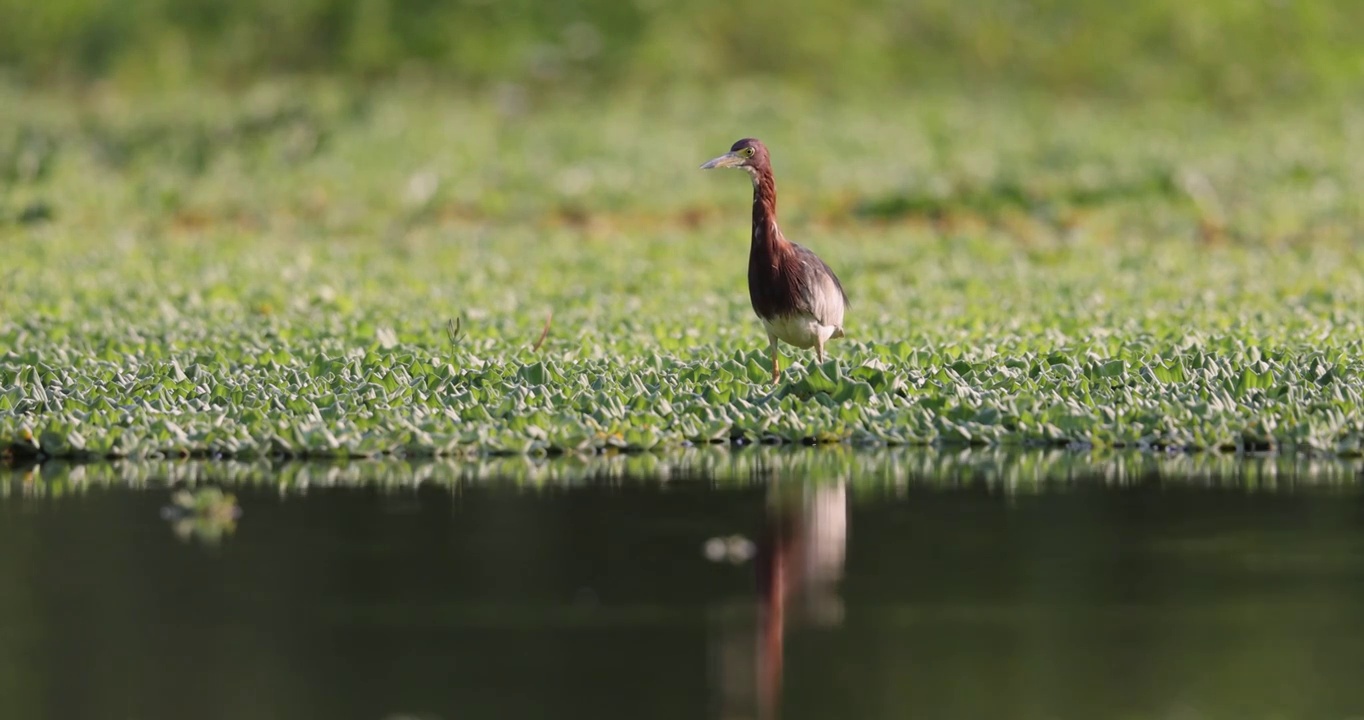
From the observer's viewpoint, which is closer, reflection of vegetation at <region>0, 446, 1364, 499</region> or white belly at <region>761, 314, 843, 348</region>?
reflection of vegetation at <region>0, 446, 1364, 499</region>

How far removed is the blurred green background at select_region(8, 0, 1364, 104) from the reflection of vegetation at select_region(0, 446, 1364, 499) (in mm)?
24549

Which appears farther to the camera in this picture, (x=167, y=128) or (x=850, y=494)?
(x=167, y=128)

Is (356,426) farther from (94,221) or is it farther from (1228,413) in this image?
(94,221)

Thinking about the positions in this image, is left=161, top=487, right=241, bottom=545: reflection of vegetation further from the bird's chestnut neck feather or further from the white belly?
the bird's chestnut neck feather

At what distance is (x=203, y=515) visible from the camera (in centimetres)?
1015

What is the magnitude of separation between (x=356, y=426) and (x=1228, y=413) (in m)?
4.93

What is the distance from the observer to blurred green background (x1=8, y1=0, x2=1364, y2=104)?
1428 inches

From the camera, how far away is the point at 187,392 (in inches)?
503

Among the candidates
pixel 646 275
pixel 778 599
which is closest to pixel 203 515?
pixel 778 599

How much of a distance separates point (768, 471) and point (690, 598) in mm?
2997

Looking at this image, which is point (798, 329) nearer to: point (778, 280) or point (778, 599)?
point (778, 280)

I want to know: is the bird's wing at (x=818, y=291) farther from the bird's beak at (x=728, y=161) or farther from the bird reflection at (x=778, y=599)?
the bird reflection at (x=778, y=599)

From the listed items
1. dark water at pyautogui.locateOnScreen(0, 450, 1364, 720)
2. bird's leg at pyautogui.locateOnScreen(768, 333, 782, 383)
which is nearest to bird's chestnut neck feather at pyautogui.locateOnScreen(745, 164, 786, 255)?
bird's leg at pyautogui.locateOnScreen(768, 333, 782, 383)

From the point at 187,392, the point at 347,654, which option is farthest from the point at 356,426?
the point at 347,654
